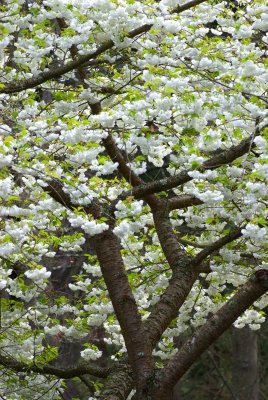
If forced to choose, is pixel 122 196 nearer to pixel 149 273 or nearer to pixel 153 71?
pixel 153 71

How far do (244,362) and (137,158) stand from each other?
734 cm

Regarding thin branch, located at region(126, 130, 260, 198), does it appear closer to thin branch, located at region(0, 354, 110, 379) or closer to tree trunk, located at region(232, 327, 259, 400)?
thin branch, located at region(0, 354, 110, 379)

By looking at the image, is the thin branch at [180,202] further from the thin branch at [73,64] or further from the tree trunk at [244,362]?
the tree trunk at [244,362]

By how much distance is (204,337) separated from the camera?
5.16 metres

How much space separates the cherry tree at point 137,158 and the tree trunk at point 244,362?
5337mm

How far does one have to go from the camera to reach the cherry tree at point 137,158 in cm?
461

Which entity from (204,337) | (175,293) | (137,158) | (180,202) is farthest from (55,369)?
(137,158)

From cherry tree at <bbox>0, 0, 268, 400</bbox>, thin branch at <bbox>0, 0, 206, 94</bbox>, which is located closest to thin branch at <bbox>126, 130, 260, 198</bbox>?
cherry tree at <bbox>0, 0, 268, 400</bbox>

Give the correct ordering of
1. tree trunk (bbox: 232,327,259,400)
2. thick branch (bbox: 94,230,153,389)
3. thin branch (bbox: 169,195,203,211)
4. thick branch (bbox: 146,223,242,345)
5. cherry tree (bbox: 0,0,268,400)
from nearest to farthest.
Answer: cherry tree (bbox: 0,0,268,400), thick branch (bbox: 94,230,153,389), thick branch (bbox: 146,223,242,345), thin branch (bbox: 169,195,203,211), tree trunk (bbox: 232,327,259,400)

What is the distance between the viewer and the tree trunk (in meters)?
11.6

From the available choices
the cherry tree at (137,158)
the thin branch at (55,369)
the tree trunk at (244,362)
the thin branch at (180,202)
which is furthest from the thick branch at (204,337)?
the tree trunk at (244,362)

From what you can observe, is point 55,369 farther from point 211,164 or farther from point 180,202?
point 211,164

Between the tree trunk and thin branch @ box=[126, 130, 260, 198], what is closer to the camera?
thin branch @ box=[126, 130, 260, 198]

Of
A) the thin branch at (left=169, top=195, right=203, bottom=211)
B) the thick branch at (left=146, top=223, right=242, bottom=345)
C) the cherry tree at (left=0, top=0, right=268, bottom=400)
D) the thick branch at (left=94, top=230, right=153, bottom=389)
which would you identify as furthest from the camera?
the thin branch at (left=169, top=195, right=203, bottom=211)
